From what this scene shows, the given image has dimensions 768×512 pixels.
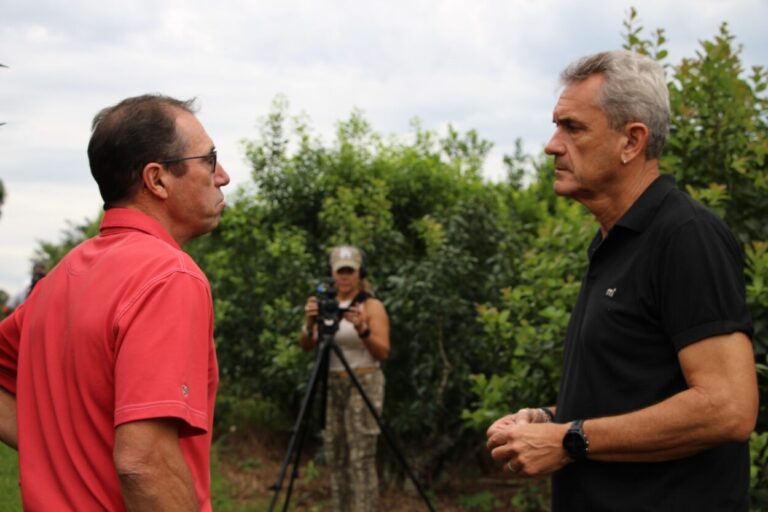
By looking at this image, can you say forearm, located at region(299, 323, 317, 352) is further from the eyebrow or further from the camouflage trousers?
the eyebrow

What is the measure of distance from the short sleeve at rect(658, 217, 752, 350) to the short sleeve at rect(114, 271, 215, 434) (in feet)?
3.57

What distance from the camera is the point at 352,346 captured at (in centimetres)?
647

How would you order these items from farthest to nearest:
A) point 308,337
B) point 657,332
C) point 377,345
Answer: point 308,337, point 377,345, point 657,332

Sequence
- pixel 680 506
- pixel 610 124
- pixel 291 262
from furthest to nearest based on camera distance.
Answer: pixel 291 262
pixel 610 124
pixel 680 506

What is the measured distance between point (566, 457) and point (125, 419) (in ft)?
3.55

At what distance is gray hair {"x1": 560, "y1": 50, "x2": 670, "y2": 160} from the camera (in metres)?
2.34

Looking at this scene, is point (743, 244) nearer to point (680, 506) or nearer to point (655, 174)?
point (655, 174)

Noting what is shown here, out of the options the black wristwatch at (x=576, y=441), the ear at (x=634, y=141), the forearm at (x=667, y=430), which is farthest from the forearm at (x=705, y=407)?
the ear at (x=634, y=141)

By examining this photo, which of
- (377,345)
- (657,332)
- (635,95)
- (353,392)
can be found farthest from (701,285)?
(353,392)

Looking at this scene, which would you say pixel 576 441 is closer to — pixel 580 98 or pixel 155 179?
pixel 580 98

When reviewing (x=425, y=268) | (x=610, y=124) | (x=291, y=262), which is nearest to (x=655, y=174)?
(x=610, y=124)

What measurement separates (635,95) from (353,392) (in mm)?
4511

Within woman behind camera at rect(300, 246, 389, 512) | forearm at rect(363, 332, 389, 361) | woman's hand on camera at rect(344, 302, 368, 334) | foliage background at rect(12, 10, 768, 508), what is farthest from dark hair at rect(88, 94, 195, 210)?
woman behind camera at rect(300, 246, 389, 512)

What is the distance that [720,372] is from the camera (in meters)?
2.00
